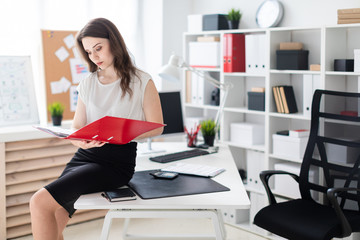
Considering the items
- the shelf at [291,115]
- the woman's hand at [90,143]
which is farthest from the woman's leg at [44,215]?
the shelf at [291,115]

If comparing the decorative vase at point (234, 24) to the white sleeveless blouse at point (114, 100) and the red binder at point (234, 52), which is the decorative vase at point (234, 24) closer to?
the red binder at point (234, 52)

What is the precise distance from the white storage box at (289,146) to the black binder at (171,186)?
1258mm

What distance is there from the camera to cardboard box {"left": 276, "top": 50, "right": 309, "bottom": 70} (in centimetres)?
339

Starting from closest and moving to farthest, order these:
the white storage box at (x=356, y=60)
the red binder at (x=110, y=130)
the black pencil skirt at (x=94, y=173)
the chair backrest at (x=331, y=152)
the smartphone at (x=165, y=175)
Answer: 1. the red binder at (x=110, y=130)
2. the black pencil skirt at (x=94, y=173)
3. the smartphone at (x=165, y=175)
4. the chair backrest at (x=331, y=152)
5. the white storage box at (x=356, y=60)

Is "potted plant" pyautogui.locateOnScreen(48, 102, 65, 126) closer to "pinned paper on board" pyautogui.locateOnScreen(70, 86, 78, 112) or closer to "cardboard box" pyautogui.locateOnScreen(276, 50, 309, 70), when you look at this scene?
"pinned paper on board" pyautogui.locateOnScreen(70, 86, 78, 112)

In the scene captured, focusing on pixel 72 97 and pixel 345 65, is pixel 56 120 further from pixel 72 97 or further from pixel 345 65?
pixel 345 65

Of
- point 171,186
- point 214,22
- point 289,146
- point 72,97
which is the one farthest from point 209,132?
point 72,97

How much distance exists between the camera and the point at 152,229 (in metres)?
3.77

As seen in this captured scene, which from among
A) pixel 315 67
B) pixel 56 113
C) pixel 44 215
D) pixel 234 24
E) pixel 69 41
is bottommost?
pixel 44 215

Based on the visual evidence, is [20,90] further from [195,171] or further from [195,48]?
[195,171]

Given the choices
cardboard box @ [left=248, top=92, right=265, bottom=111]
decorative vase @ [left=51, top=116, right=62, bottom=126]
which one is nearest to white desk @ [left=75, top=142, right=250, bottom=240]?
cardboard box @ [left=248, top=92, right=265, bottom=111]

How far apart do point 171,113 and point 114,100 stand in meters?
0.94

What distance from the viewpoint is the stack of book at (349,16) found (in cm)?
301

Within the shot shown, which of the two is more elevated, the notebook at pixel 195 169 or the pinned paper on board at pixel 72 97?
the pinned paper on board at pixel 72 97
